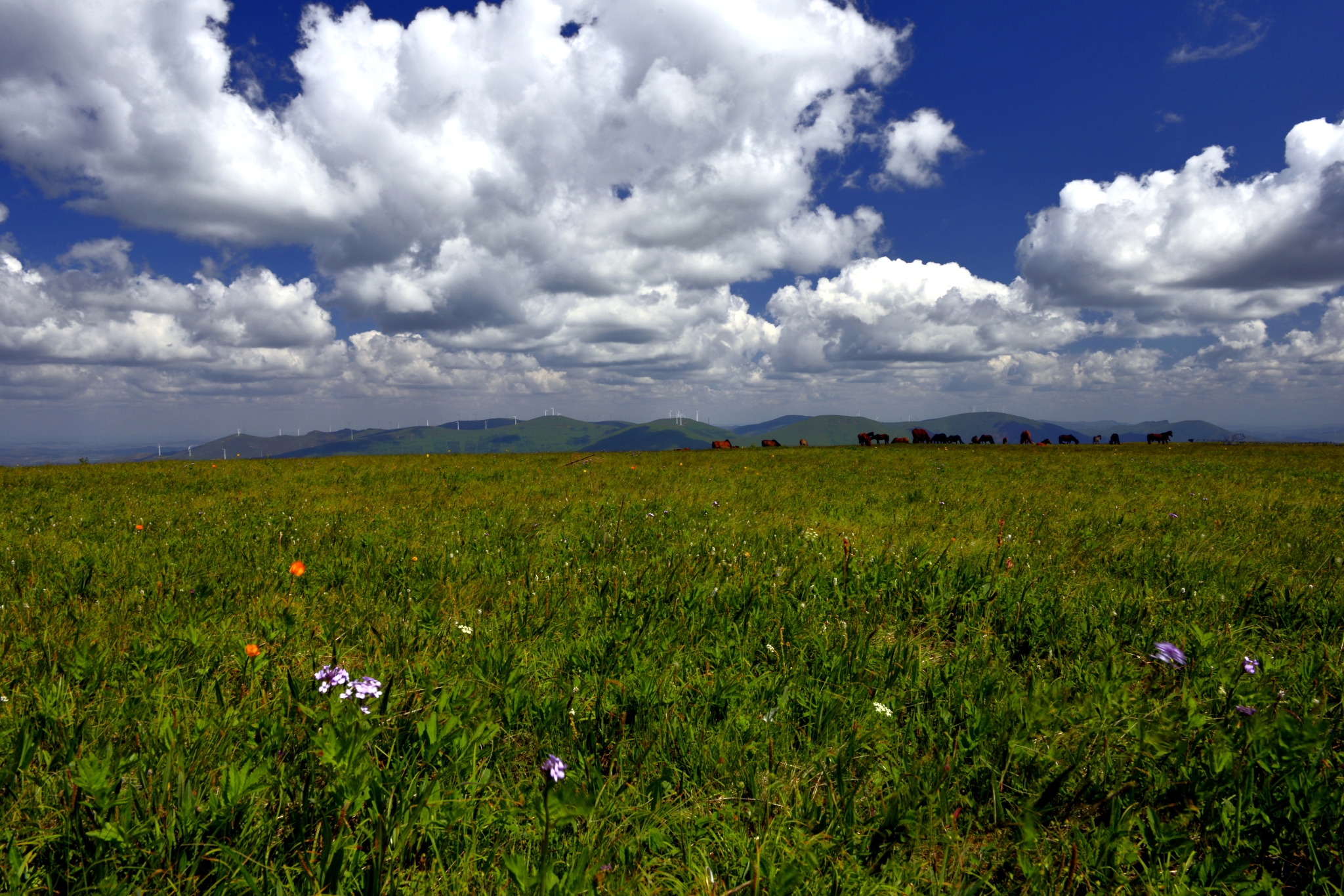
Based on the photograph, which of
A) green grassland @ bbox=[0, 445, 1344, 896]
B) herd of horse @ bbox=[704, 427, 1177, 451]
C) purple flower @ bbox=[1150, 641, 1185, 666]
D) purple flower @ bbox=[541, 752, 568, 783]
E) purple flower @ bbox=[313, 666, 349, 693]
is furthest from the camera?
herd of horse @ bbox=[704, 427, 1177, 451]

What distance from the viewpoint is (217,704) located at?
11.3ft

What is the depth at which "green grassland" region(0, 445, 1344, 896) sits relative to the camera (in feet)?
7.77

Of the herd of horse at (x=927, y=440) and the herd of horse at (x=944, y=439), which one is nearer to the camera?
the herd of horse at (x=927, y=440)

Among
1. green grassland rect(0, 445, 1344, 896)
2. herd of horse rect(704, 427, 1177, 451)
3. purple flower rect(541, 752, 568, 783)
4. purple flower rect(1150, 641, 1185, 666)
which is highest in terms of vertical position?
herd of horse rect(704, 427, 1177, 451)

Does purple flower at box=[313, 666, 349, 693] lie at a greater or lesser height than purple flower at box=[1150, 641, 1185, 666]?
greater

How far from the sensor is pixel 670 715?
3473 mm

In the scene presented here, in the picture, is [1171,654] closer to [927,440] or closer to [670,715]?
[670,715]

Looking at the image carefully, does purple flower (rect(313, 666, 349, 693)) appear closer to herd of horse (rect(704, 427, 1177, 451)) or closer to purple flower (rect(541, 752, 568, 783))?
purple flower (rect(541, 752, 568, 783))

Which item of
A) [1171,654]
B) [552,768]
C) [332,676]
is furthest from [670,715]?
[1171,654]

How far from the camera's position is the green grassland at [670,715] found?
2.37 metres

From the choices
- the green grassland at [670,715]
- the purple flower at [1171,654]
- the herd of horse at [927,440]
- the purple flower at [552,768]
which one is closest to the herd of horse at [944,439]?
the herd of horse at [927,440]

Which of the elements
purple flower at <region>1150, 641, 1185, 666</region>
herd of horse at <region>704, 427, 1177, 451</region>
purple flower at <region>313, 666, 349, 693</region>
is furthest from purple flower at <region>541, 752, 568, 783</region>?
herd of horse at <region>704, 427, 1177, 451</region>

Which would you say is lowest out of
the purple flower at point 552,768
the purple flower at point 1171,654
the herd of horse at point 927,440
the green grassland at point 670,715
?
the green grassland at point 670,715

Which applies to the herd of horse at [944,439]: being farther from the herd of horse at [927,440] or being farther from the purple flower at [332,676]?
the purple flower at [332,676]
